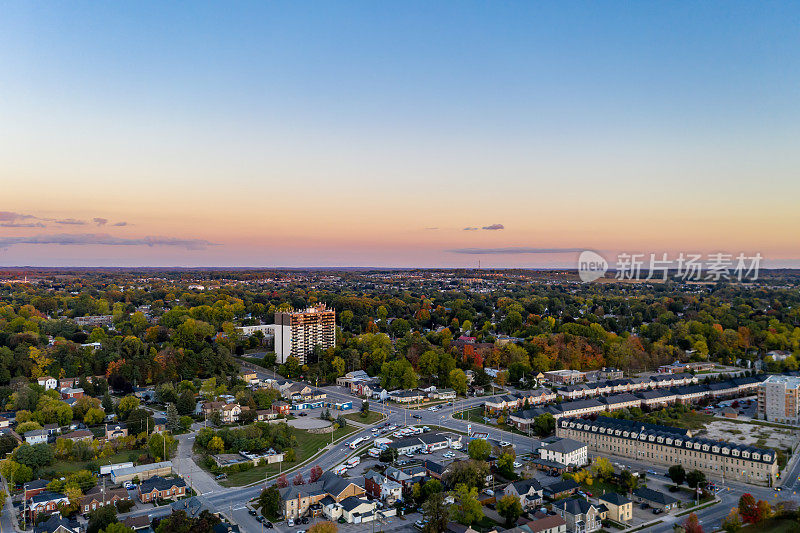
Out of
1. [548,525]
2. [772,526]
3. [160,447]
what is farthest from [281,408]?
[772,526]

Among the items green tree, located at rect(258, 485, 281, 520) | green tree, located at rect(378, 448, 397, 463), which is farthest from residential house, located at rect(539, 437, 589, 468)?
green tree, located at rect(258, 485, 281, 520)

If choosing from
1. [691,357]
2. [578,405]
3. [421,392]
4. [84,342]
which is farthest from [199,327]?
[691,357]

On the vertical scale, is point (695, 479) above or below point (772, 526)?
above

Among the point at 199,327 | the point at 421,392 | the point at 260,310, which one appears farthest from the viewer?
the point at 260,310

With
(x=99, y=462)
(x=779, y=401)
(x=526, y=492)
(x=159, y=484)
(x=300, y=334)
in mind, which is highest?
(x=300, y=334)

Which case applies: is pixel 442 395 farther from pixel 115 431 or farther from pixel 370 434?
pixel 115 431

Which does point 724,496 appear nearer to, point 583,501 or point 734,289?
point 583,501

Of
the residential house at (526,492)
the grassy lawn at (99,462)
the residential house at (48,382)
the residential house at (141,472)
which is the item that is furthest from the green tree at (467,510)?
the residential house at (48,382)
